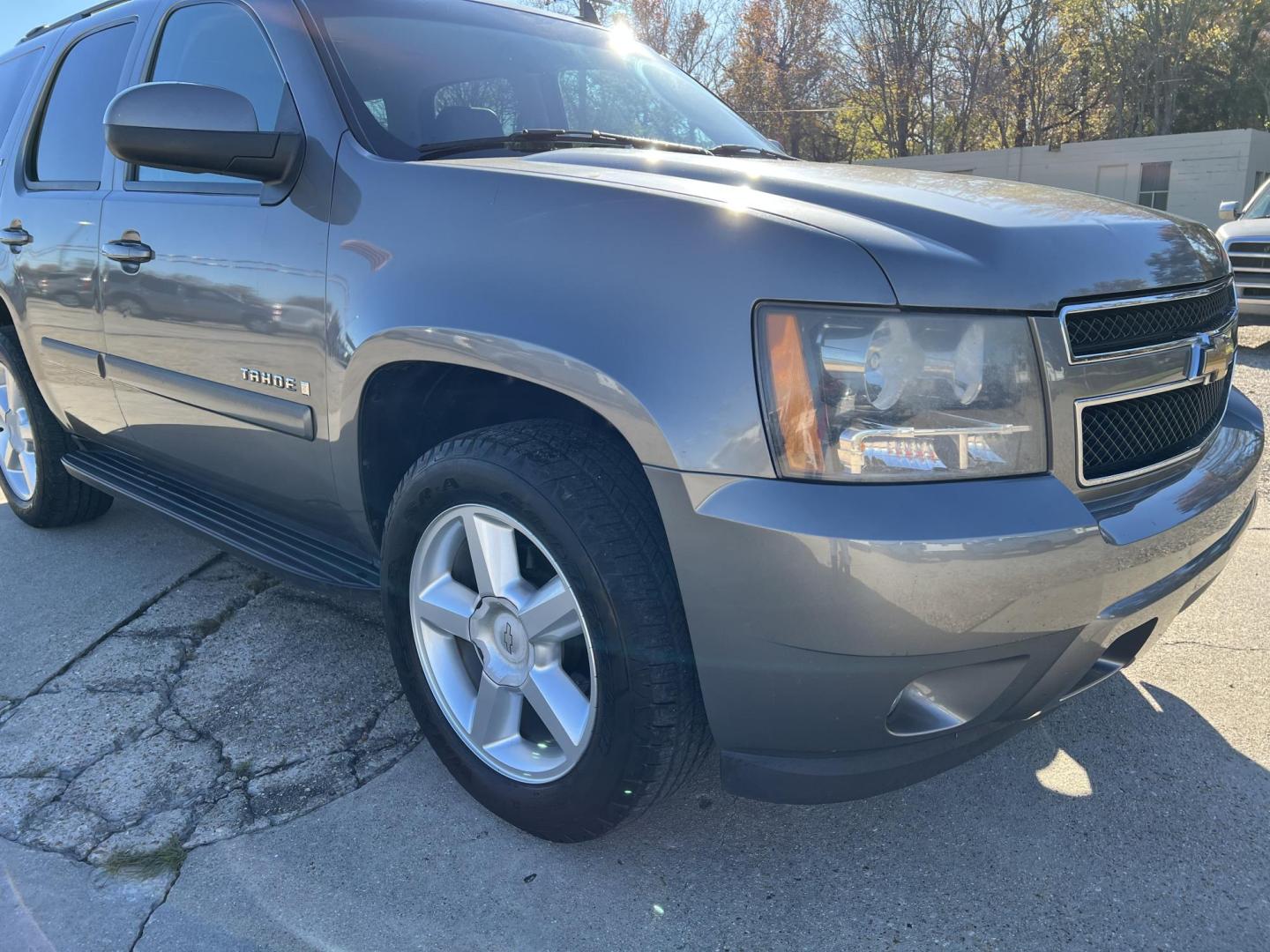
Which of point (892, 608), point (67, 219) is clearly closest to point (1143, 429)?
point (892, 608)

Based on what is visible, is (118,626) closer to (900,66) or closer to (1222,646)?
(1222,646)

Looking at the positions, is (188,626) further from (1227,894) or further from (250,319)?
(1227,894)

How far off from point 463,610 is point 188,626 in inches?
61.5

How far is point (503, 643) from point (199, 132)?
1.41 meters

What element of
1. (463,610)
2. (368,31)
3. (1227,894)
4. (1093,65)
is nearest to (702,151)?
(368,31)

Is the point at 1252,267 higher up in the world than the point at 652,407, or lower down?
lower down

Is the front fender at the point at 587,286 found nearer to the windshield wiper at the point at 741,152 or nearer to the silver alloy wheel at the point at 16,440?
the windshield wiper at the point at 741,152

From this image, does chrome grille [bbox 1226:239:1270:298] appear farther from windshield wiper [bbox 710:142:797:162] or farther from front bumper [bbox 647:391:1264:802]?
front bumper [bbox 647:391:1264:802]

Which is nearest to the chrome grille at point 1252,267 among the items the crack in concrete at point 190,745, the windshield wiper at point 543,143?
the windshield wiper at point 543,143

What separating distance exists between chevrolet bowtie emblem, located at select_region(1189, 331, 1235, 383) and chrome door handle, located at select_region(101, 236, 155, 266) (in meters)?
2.66

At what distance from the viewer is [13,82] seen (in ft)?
13.7

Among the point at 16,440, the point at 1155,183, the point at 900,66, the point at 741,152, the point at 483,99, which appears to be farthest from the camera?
the point at 900,66

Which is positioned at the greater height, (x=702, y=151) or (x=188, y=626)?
(x=702, y=151)

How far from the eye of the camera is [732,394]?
1651 mm
